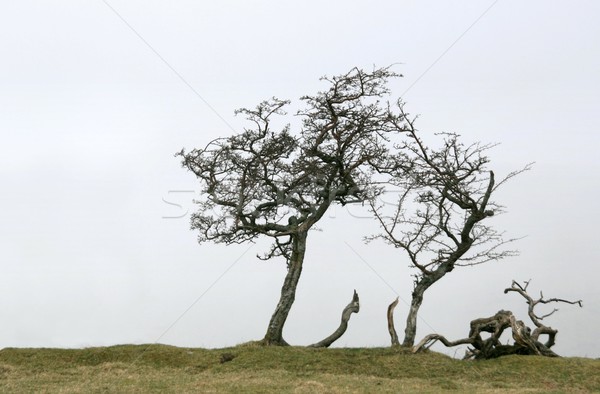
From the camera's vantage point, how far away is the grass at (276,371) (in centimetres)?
2209

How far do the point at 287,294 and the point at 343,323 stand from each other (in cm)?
266

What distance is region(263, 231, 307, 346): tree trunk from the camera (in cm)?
2939

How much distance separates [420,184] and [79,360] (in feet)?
46.5

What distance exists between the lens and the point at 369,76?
96.6 ft

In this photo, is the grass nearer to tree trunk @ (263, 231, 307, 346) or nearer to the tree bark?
tree trunk @ (263, 231, 307, 346)

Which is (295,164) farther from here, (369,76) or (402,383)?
(402,383)

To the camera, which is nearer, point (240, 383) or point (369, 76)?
point (240, 383)

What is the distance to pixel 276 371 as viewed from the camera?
24.6 meters

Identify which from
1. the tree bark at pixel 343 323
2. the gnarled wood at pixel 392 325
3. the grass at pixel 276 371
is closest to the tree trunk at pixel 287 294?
the grass at pixel 276 371

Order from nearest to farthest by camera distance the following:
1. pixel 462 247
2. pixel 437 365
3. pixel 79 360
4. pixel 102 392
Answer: pixel 102 392 → pixel 437 365 → pixel 79 360 → pixel 462 247

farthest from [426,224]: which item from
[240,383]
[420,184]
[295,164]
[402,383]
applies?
[240,383]

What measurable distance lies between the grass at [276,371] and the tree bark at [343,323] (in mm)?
2423

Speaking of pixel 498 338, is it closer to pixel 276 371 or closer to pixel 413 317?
pixel 413 317

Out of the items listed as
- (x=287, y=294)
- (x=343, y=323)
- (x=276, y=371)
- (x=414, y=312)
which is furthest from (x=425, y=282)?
(x=276, y=371)
